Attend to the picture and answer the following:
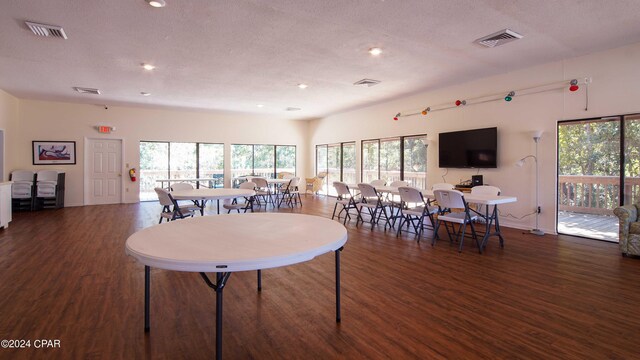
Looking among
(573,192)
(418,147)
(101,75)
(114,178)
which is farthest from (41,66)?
(573,192)

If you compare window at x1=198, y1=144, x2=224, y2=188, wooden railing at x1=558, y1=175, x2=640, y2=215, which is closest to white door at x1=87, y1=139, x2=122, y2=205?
window at x1=198, y1=144, x2=224, y2=188

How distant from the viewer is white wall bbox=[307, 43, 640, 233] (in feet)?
15.1

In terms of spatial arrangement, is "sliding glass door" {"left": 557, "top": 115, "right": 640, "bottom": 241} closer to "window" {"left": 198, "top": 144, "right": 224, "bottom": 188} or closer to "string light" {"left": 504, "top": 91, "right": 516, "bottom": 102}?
"string light" {"left": 504, "top": 91, "right": 516, "bottom": 102}

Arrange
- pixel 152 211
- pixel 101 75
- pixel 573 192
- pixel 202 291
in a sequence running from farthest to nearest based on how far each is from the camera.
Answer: pixel 152 211, pixel 573 192, pixel 101 75, pixel 202 291

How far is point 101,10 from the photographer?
3416mm

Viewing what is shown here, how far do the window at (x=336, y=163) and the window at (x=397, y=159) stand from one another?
65 cm

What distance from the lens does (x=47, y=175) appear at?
8.10 metres

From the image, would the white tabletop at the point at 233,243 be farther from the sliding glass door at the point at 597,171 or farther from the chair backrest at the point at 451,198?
the sliding glass door at the point at 597,171

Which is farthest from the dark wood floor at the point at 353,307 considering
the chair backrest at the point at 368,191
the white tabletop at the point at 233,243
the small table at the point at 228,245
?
the chair backrest at the point at 368,191

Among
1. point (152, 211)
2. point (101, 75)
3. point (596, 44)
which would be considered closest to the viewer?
point (596, 44)

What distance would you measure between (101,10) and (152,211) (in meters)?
5.45

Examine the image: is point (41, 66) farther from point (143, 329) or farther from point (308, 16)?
point (143, 329)

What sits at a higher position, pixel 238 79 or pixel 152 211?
pixel 238 79

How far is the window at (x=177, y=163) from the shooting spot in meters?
9.74
